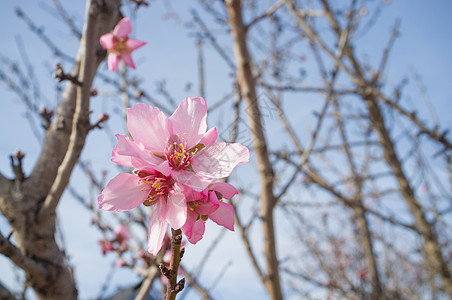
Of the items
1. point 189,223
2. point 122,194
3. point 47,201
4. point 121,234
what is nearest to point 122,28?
point 47,201

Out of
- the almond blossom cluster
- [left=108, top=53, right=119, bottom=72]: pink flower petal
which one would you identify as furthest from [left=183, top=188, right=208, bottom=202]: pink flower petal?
[left=108, top=53, right=119, bottom=72]: pink flower petal

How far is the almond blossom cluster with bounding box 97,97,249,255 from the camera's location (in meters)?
0.63

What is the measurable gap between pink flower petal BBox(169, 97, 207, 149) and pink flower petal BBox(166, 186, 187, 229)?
143 millimetres

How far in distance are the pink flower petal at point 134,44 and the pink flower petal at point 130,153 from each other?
1090 millimetres

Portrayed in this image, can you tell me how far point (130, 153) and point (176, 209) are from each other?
144 millimetres

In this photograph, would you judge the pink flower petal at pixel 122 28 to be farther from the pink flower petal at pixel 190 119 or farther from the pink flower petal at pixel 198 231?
the pink flower petal at pixel 198 231

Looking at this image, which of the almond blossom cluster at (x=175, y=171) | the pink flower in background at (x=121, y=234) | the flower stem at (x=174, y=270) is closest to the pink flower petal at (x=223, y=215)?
the almond blossom cluster at (x=175, y=171)

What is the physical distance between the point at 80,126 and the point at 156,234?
2.36 ft

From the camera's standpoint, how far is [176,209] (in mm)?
639

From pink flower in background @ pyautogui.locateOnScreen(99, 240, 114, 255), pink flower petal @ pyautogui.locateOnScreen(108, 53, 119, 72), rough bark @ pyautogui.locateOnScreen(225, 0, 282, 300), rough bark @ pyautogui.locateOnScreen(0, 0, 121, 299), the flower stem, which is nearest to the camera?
the flower stem

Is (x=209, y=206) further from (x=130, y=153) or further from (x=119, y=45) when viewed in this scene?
(x=119, y=45)

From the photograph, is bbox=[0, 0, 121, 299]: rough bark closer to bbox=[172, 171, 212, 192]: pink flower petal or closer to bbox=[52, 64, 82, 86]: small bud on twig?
bbox=[52, 64, 82, 86]: small bud on twig

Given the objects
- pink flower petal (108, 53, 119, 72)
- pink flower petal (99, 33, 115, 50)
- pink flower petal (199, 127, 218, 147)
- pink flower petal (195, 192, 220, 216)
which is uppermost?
pink flower petal (108, 53, 119, 72)

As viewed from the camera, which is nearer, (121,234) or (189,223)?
(189,223)
